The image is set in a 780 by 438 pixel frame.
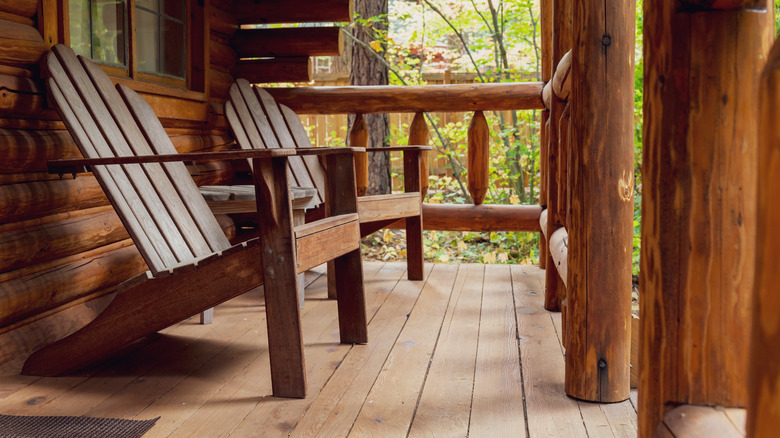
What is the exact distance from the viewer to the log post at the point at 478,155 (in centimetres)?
395

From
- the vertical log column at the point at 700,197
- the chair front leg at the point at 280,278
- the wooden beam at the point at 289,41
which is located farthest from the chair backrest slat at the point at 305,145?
the vertical log column at the point at 700,197

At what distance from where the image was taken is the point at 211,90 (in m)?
3.76

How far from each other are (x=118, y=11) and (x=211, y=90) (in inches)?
33.1

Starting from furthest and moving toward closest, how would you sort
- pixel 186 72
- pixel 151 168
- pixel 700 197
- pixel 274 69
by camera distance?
pixel 274 69, pixel 186 72, pixel 151 168, pixel 700 197

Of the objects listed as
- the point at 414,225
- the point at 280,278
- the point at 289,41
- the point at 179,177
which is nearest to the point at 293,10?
the point at 289,41

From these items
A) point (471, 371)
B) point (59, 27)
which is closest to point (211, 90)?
point (59, 27)

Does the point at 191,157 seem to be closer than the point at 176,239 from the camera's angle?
Yes

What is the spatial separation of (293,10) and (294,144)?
812 millimetres

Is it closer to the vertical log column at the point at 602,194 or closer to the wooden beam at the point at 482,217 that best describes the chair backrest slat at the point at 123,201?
the vertical log column at the point at 602,194

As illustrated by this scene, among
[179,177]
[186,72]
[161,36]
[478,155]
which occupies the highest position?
[161,36]

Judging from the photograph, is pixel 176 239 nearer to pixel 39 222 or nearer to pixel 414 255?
pixel 39 222

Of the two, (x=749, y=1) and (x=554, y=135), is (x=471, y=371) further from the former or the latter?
(x=749, y=1)

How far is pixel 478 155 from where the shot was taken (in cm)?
400

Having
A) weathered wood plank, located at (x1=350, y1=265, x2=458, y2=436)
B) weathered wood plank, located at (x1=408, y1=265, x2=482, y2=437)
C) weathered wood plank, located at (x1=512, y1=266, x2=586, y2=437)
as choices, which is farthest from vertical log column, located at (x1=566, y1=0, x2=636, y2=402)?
weathered wood plank, located at (x1=350, y1=265, x2=458, y2=436)
